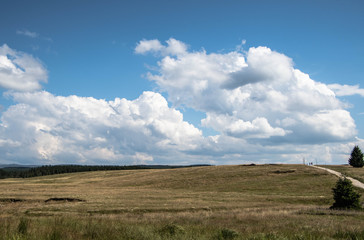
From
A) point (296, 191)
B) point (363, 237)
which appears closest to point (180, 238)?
point (363, 237)

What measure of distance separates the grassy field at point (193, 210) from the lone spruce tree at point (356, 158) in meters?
25.0

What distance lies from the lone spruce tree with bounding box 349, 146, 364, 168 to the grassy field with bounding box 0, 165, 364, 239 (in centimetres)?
2502

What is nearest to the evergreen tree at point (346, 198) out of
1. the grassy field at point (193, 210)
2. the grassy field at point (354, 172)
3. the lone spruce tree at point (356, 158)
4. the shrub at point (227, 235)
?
the grassy field at point (193, 210)

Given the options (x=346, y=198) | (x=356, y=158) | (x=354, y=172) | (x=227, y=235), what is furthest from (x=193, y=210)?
(x=356, y=158)

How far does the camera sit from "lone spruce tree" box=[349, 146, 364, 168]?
83250mm

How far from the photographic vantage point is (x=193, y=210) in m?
28.2

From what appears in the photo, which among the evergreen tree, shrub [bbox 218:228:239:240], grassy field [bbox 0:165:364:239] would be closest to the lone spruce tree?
grassy field [bbox 0:165:364:239]

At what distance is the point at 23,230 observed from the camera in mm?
8625

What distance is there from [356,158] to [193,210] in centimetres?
7475

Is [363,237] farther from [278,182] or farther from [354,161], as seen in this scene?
[354,161]

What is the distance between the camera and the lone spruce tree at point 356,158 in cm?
8325

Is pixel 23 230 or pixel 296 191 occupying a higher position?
pixel 23 230

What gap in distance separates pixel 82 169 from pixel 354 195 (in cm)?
19458

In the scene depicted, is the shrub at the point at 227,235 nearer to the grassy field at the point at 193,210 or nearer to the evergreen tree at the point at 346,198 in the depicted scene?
the grassy field at the point at 193,210
